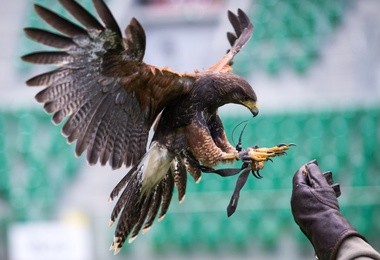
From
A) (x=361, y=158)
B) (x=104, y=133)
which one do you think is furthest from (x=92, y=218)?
(x=104, y=133)

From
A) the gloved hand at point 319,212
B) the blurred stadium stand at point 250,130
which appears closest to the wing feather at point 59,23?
the gloved hand at point 319,212

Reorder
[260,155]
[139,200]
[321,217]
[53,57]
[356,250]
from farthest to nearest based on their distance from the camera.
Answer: [53,57] < [139,200] < [260,155] < [321,217] < [356,250]

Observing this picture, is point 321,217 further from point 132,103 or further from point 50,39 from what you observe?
point 50,39

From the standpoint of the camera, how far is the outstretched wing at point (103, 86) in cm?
281

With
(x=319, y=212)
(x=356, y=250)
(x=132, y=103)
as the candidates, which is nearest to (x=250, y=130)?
(x=132, y=103)

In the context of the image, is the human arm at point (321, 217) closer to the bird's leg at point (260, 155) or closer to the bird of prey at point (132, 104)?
the bird's leg at point (260, 155)

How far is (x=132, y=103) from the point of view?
9.46ft

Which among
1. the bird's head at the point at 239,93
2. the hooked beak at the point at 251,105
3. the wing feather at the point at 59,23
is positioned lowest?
the hooked beak at the point at 251,105

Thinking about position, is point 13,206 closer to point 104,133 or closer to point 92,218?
point 92,218

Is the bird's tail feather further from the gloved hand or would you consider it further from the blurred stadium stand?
the blurred stadium stand

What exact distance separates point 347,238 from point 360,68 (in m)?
6.63

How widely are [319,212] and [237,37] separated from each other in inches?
49.6

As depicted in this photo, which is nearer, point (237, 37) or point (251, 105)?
point (251, 105)

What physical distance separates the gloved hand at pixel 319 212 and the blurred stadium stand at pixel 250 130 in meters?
5.24
